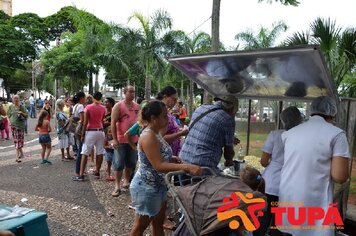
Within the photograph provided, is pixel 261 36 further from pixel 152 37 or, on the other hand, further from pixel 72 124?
pixel 72 124

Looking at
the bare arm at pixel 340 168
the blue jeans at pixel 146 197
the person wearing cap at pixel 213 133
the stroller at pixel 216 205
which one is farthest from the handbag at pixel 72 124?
the bare arm at pixel 340 168

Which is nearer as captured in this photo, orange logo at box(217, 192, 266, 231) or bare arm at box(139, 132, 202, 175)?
orange logo at box(217, 192, 266, 231)

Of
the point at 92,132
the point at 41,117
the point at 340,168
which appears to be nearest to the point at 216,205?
the point at 340,168

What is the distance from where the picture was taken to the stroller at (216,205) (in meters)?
2.12

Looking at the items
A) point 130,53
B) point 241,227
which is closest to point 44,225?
point 241,227

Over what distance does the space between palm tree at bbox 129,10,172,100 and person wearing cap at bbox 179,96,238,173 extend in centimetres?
1420

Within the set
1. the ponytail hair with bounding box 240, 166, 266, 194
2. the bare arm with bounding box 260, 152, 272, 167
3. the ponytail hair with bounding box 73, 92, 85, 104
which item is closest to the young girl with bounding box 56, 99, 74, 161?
the ponytail hair with bounding box 73, 92, 85, 104

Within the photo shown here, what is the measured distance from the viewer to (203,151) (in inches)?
132

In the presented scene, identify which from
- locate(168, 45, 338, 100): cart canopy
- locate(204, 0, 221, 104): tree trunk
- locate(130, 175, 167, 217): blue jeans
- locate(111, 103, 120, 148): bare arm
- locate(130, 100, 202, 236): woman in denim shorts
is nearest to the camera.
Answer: locate(168, 45, 338, 100): cart canopy

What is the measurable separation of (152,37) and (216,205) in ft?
53.2

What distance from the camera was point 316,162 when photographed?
2.47 m

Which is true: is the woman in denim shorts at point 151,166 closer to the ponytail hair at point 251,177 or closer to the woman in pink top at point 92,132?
the ponytail hair at point 251,177

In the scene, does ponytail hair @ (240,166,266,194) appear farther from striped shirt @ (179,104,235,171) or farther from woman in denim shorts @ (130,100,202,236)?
woman in denim shorts @ (130,100,202,236)

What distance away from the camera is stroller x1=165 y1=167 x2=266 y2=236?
6.97 ft
